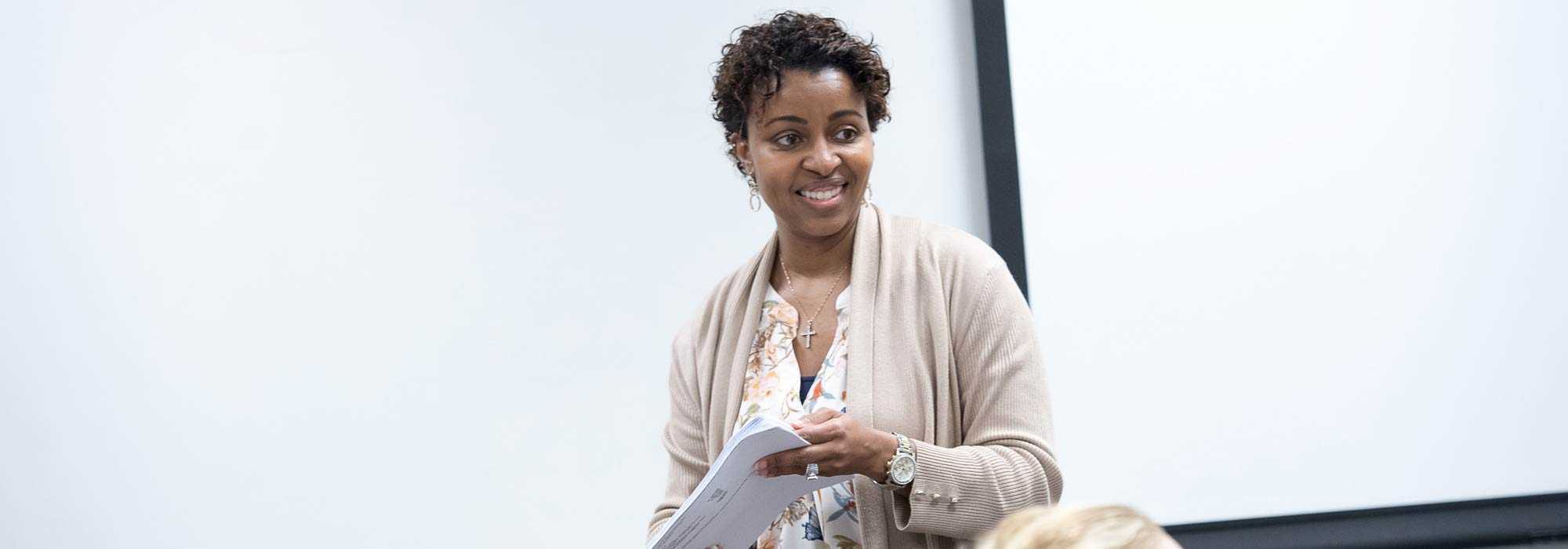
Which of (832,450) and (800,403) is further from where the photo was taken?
(800,403)

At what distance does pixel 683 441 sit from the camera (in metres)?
1.91

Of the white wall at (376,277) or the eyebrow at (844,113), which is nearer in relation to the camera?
the eyebrow at (844,113)

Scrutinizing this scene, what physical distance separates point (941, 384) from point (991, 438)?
9cm

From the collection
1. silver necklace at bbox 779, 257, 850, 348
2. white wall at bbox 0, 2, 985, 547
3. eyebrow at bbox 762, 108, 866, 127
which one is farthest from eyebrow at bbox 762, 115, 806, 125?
white wall at bbox 0, 2, 985, 547

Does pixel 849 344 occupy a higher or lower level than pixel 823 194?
lower

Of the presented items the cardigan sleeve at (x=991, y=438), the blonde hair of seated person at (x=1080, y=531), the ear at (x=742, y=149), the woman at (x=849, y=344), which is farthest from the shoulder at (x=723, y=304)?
the blonde hair of seated person at (x=1080, y=531)

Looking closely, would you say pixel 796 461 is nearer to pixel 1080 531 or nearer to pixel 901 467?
pixel 901 467

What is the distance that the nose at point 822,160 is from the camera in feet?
5.74

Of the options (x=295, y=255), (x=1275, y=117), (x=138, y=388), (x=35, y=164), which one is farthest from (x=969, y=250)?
(x=35, y=164)

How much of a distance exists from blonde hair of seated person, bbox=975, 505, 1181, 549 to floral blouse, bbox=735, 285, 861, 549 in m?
0.85

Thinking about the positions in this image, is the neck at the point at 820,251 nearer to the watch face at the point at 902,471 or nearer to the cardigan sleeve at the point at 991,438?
the cardigan sleeve at the point at 991,438

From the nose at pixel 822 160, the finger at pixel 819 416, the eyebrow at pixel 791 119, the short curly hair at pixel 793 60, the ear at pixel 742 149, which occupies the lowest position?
the finger at pixel 819 416

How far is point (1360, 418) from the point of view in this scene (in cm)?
269

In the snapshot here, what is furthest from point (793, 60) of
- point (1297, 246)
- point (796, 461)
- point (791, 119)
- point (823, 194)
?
point (1297, 246)
